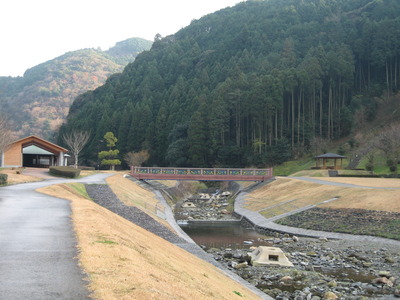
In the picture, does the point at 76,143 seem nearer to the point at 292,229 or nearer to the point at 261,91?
the point at 261,91

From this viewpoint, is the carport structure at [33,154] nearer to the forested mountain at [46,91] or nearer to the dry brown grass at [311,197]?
the dry brown grass at [311,197]

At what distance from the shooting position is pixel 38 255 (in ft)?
30.5

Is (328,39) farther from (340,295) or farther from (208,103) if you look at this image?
(340,295)

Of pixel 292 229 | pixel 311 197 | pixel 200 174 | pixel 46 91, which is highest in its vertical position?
pixel 46 91

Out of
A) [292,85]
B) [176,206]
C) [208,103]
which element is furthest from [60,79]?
[176,206]

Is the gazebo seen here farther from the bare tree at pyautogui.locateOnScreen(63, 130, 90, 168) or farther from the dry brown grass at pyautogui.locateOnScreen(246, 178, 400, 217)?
the bare tree at pyautogui.locateOnScreen(63, 130, 90, 168)

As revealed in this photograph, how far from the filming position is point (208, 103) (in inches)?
2955

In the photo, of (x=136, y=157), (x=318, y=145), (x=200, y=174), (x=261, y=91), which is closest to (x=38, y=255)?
(x=200, y=174)

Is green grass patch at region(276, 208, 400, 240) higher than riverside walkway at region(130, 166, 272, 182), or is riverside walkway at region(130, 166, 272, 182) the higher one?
riverside walkway at region(130, 166, 272, 182)

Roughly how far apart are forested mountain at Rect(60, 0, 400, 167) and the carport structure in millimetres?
23184

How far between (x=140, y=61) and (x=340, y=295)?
114801 millimetres

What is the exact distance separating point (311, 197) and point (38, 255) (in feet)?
87.4

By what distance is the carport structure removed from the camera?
48.0 m

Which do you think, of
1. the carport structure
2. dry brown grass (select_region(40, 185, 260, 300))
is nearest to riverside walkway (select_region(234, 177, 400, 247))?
dry brown grass (select_region(40, 185, 260, 300))
